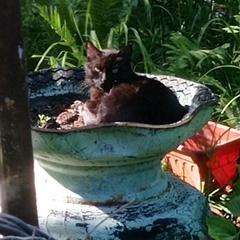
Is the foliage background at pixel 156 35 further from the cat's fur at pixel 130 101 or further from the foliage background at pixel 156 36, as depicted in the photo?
the cat's fur at pixel 130 101

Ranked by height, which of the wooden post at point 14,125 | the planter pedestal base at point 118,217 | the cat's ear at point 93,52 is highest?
the wooden post at point 14,125

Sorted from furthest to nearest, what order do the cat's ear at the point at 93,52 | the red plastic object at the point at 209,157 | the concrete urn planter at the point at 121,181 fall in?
1. the red plastic object at the point at 209,157
2. the cat's ear at the point at 93,52
3. the concrete urn planter at the point at 121,181

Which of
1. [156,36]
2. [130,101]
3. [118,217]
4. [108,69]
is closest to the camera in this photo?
[118,217]

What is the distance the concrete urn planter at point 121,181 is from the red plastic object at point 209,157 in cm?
65

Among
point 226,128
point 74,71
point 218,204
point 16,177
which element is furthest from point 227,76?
point 16,177

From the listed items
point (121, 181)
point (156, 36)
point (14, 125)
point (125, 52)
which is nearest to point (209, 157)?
point (125, 52)

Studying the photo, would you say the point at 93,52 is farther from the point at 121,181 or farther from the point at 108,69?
the point at 121,181

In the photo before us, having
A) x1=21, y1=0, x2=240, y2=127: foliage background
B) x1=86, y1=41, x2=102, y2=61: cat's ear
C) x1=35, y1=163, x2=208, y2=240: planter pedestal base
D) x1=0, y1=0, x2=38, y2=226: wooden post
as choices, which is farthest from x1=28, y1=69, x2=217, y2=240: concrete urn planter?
x1=21, y1=0, x2=240, y2=127: foliage background

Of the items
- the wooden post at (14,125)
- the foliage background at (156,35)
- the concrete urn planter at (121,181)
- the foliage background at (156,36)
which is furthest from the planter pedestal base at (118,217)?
the foliage background at (156,35)

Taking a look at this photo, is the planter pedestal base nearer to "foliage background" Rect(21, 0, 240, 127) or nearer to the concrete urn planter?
the concrete urn planter

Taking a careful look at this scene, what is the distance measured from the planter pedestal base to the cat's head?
535mm

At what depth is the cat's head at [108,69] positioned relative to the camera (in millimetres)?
2803

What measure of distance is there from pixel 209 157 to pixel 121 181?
0.84 metres

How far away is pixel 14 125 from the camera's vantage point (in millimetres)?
1684
